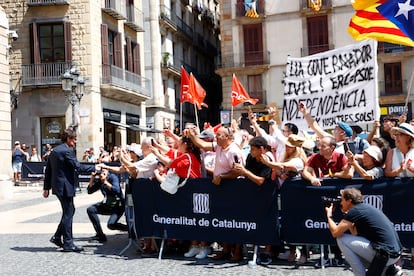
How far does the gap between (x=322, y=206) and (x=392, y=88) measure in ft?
110

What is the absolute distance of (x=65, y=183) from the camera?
8828 millimetres

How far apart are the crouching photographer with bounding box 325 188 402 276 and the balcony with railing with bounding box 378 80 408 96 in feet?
113

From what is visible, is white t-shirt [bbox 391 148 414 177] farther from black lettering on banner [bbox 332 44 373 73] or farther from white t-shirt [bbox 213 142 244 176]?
black lettering on banner [bbox 332 44 373 73]

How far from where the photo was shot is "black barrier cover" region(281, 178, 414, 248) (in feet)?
22.3

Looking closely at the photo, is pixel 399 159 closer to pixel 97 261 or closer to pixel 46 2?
pixel 97 261

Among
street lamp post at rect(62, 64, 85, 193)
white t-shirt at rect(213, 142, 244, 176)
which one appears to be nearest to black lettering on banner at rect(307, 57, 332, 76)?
white t-shirt at rect(213, 142, 244, 176)

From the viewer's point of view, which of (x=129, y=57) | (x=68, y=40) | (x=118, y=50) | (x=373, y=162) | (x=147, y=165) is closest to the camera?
(x=373, y=162)

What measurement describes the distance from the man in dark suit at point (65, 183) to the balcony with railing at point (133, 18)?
25169 mm

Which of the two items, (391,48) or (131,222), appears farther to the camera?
(391,48)

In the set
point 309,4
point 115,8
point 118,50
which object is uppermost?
point 309,4

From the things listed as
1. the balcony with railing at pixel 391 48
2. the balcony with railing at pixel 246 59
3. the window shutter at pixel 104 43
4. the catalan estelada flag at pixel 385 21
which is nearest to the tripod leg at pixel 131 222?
the catalan estelada flag at pixel 385 21

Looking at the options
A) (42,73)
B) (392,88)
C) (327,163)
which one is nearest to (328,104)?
(327,163)

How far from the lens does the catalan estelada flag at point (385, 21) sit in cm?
864

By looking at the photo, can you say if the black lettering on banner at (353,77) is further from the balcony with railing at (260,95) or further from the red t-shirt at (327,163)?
the balcony with railing at (260,95)
